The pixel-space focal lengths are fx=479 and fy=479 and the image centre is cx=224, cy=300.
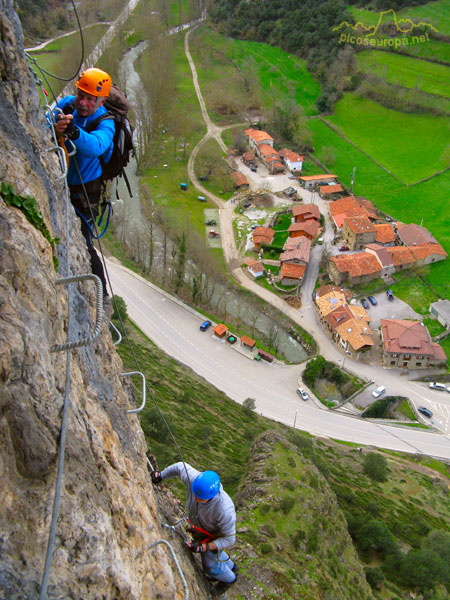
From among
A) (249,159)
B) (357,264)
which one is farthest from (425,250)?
(249,159)

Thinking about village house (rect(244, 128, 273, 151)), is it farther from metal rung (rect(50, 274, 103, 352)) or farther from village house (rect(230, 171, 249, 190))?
metal rung (rect(50, 274, 103, 352))

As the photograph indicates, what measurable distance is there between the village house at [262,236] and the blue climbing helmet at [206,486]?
143 ft

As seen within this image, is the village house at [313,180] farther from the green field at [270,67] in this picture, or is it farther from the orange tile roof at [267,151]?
the green field at [270,67]

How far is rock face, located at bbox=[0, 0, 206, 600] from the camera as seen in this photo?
389 cm

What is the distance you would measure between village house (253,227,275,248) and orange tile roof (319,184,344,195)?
43.4ft

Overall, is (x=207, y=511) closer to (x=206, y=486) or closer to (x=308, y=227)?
(x=206, y=486)

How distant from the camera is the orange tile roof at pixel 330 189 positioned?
59969 mm

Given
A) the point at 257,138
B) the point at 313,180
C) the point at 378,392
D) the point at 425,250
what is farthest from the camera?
the point at 257,138

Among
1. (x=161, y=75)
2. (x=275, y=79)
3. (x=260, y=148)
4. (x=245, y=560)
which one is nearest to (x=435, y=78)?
(x=275, y=79)

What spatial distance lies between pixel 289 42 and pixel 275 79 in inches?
453

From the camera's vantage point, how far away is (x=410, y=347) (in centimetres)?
3709

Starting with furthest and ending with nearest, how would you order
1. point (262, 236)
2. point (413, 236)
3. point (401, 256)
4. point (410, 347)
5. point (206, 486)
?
point (413, 236), point (262, 236), point (401, 256), point (410, 347), point (206, 486)

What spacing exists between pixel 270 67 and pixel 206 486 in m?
95.2

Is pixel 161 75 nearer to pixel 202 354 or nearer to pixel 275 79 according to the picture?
pixel 275 79
